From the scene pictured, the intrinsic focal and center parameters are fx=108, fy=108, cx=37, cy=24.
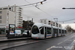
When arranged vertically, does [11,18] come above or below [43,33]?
above

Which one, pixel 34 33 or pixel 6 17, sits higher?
pixel 6 17

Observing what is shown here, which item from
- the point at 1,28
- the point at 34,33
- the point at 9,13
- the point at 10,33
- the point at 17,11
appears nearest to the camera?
the point at 10,33

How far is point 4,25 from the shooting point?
64938 mm

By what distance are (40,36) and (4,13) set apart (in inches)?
2005

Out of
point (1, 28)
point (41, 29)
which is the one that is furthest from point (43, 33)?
point (1, 28)

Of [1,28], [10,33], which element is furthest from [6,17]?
[10,33]

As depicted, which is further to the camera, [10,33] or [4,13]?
[4,13]

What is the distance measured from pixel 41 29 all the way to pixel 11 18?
53544mm

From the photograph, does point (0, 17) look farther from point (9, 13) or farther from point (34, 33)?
point (34, 33)

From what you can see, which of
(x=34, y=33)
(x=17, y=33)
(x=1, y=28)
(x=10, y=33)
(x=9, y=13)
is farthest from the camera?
(x=9, y=13)

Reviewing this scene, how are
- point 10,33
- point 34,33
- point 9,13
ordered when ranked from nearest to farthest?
point 10,33, point 34,33, point 9,13

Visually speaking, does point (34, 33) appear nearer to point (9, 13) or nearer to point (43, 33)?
point (43, 33)

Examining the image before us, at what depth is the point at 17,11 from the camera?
282 feet

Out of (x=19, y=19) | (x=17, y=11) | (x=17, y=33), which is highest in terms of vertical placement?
(x=17, y=11)
